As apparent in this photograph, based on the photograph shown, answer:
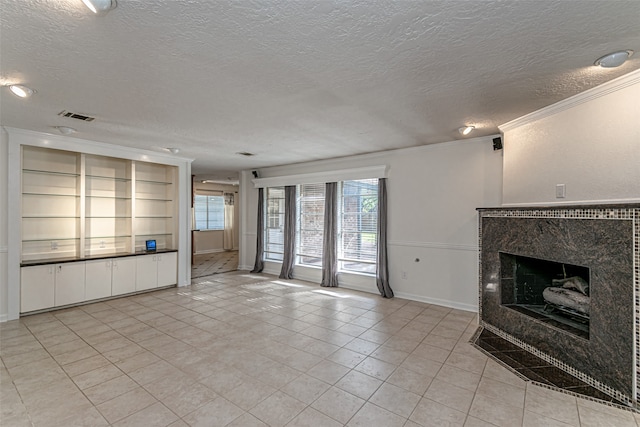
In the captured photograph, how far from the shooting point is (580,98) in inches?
107

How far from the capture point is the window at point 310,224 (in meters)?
6.20

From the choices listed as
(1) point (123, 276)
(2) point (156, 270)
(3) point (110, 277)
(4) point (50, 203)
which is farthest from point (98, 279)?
(4) point (50, 203)

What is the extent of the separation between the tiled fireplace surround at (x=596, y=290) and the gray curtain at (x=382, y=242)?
204 centimetres

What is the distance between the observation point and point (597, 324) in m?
2.38

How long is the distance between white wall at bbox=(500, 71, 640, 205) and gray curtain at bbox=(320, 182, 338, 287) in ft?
9.81

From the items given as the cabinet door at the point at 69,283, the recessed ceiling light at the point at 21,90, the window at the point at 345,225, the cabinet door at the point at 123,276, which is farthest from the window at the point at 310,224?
the recessed ceiling light at the point at 21,90

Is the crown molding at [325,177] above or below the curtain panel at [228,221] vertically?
above

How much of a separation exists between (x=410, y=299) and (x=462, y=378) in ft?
7.68

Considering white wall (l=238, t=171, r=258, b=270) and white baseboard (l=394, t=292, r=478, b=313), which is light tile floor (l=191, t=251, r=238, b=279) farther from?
white baseboard (l=394, t=292, r=478, b=313)

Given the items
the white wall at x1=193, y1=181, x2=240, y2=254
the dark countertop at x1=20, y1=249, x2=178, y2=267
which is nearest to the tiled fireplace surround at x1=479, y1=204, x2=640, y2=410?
the dark countertop at x1=20, y1=249, x2=178, y2=267

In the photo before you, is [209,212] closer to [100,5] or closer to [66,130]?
[66,130]

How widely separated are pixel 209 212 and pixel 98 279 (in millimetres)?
6390

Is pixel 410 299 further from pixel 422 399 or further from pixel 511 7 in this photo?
pixel 511 7

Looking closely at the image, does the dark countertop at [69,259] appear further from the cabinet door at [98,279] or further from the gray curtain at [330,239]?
the gray curtain at [330,239]
